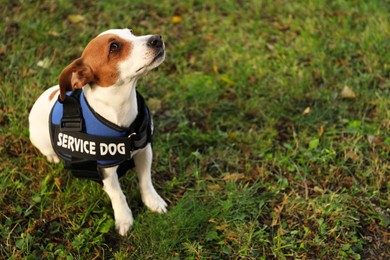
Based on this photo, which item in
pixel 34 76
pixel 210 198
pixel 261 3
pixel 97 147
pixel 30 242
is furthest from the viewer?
pixel 261 3

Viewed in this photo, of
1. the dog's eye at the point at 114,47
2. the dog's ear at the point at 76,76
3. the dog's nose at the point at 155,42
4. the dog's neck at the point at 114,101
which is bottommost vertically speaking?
the dog's neck at the point at 114,101

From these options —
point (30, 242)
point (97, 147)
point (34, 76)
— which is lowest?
point (30, 242)

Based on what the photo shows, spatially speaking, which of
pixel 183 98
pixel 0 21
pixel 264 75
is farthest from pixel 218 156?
pixel 0 21

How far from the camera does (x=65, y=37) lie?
487cm

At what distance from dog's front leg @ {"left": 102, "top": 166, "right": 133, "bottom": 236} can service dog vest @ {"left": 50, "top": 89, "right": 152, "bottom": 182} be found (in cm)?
6

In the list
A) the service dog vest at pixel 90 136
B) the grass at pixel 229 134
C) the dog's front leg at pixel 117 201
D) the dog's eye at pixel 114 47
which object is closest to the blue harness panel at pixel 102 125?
the service dog vest at pixel 90 136

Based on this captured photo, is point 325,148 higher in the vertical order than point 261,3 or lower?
lower

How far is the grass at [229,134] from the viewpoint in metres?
3.09

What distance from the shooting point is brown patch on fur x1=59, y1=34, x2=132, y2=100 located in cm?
263

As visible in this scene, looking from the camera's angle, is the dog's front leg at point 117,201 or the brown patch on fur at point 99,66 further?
the dog's front leg at point 117,201

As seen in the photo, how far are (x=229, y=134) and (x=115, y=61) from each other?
1.52 meters

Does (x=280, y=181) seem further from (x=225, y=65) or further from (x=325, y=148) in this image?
(x=225, y=65)

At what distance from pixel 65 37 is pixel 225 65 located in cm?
162

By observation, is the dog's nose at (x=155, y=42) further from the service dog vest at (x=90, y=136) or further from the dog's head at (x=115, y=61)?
the service dog vest at (x=90, y=136)
